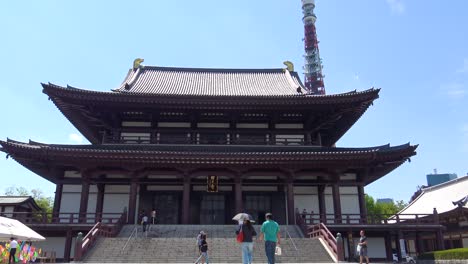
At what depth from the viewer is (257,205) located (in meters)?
25.6

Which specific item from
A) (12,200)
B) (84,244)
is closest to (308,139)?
(84,244)

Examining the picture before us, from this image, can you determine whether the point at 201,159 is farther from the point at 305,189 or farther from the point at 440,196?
the point at 440,196

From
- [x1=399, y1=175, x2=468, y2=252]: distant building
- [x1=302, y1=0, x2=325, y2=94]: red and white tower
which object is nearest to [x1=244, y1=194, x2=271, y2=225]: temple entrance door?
[x1=399, y1=175, x2=468, y2=252]: distant building

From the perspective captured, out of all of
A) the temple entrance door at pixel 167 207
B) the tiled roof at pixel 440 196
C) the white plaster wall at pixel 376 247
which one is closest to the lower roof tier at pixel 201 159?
the temple entrance door at pixel 167 207

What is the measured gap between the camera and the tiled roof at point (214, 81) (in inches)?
1206

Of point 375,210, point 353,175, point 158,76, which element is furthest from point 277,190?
point 375,210

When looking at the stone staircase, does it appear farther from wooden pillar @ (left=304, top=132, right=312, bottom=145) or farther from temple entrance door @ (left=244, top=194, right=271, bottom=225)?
wooden pillar @ (left=304, top=132, right=312, bottom=145)

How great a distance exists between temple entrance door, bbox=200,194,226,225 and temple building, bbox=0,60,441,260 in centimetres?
7

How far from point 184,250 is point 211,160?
599 centimetres

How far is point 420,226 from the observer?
22.2 m

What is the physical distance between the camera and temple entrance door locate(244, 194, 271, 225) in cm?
2530

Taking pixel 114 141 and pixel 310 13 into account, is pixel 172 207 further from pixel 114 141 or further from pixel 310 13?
pixel 310 13

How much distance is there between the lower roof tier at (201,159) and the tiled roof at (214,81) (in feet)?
25.6

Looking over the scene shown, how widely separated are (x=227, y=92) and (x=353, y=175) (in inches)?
480
